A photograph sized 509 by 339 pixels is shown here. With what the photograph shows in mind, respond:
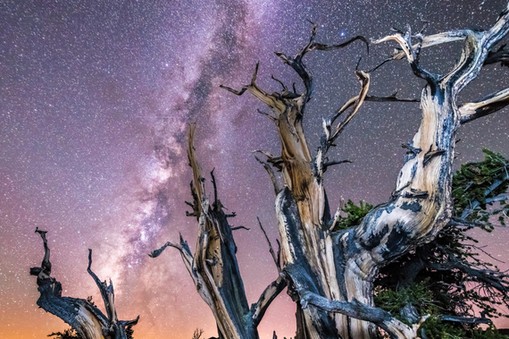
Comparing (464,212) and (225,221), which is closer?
(464,212)

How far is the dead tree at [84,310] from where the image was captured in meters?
6.74

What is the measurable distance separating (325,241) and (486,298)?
10.3 feet

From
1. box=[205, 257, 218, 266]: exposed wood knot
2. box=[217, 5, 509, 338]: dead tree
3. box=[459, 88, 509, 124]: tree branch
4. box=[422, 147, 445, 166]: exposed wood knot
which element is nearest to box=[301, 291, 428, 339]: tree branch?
box=[217, 5, 509, 338]: dead tree

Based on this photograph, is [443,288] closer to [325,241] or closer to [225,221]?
[325,241]

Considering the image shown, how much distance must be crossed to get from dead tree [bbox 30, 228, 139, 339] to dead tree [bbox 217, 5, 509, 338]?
322 cm

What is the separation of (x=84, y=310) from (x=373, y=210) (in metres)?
5.29

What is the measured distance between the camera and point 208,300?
6.86 metres

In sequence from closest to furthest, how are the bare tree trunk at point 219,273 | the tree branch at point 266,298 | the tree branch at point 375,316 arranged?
the tree branch at point 375,316 → the bare tree trunk at point 219,273 → the tree branch at point 266,298

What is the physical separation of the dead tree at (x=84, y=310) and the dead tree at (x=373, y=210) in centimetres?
322

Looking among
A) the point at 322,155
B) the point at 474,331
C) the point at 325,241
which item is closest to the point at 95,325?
the point at 325,241

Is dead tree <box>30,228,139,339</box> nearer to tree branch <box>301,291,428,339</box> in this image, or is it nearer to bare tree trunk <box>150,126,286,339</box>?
bare tree trunk <box>150,126,286,339</box>

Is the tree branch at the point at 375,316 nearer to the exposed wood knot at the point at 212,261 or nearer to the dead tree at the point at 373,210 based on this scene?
the dead tree at the point at 373,210

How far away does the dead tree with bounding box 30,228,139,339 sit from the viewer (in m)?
6.74

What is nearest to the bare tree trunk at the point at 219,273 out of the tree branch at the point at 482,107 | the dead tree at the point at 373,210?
the dead tree at the point at 373,210
